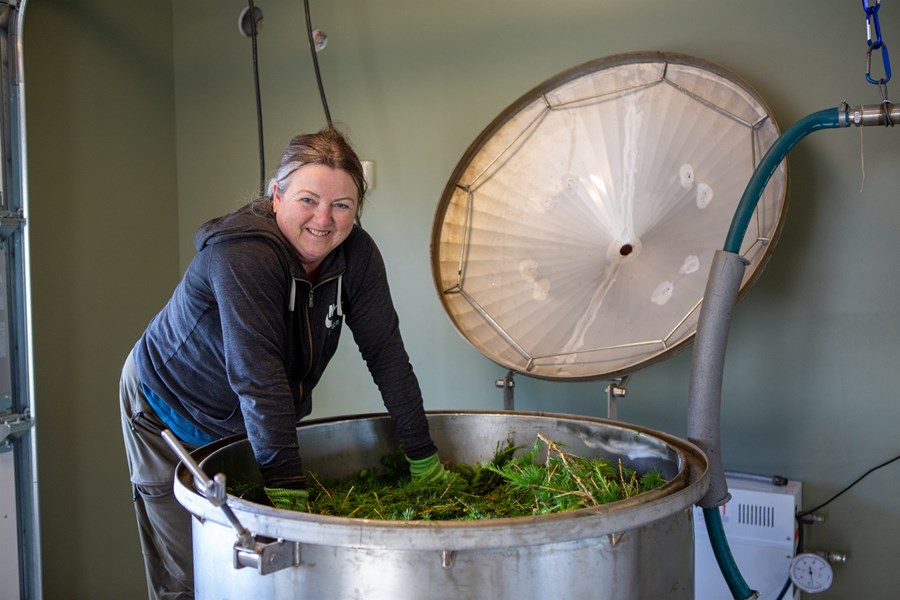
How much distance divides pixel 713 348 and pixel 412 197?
1245 millimetres

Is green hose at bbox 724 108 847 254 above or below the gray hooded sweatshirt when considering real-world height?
above

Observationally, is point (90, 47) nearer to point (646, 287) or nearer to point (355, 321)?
point (355, 321)

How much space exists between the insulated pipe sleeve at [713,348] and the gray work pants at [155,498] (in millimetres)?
1083

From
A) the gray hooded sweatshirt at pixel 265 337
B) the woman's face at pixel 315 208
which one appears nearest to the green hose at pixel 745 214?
the gray hooded sweatshirt at pixel 265 337

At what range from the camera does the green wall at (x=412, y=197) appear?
1.84 meters

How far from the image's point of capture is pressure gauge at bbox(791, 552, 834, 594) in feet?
5.48

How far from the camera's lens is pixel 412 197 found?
2.42 meters

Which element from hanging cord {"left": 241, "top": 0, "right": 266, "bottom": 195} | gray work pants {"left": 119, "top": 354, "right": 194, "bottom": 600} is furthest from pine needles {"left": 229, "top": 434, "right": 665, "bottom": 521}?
hanging cord {"left": 241, "top": 0, "right": 266, "bottom": 195}

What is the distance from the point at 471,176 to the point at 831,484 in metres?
1.18

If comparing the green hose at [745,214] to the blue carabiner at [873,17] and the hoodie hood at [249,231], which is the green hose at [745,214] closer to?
the blue carabiner at [873,17]

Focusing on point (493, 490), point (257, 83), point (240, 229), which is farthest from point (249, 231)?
point (257, 83)

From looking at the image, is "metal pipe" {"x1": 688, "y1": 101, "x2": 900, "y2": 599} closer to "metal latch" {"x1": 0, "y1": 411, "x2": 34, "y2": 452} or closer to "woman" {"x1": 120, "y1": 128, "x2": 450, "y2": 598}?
"woman" {"x1": 120, "y1": 128, "x2": 450, "y2": 598}

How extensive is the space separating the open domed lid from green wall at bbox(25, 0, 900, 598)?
29 cm

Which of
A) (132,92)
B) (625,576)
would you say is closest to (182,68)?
(132,92)
